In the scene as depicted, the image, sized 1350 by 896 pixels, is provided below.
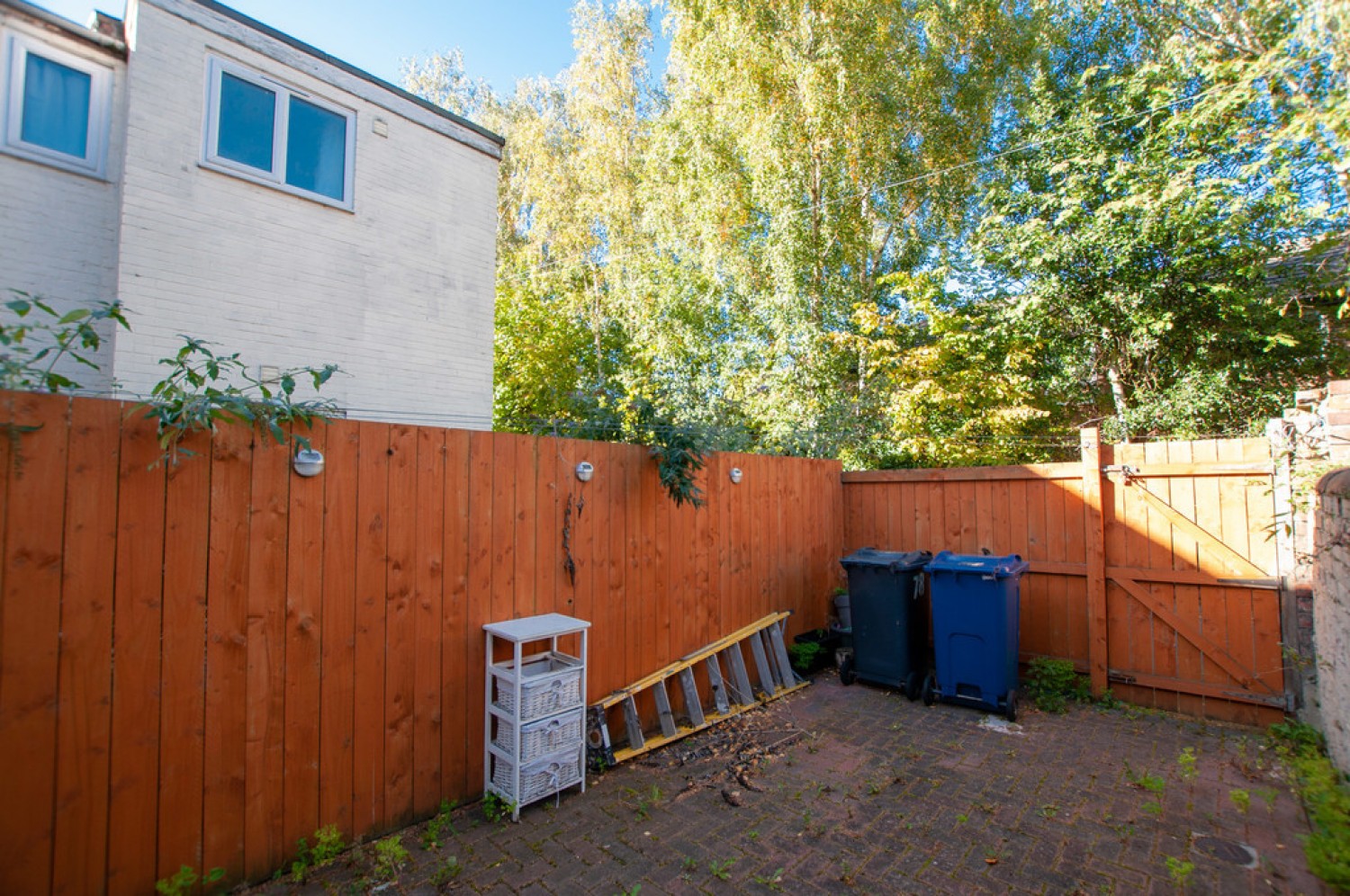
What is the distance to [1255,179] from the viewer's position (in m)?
8.07

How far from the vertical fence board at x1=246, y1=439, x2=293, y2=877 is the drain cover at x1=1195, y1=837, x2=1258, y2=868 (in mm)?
3997

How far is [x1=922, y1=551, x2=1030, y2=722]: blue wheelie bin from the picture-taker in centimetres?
462

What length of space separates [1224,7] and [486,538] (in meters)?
10.8

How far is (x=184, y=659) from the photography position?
2.34 meters

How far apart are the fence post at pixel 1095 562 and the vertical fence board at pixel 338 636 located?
5191mm

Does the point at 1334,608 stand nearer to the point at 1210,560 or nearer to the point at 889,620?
the point at 1210,560

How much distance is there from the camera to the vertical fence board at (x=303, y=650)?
8.56 feet

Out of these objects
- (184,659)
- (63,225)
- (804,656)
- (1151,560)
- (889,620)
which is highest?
(63,225)

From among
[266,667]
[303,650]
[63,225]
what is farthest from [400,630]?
[63,225]

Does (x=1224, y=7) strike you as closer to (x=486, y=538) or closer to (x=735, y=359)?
(x=735, y=359)

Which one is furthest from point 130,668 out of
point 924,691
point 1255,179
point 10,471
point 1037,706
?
point 1255,179

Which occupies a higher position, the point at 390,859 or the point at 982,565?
the point at 982,565

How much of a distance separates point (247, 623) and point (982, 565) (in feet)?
15.2

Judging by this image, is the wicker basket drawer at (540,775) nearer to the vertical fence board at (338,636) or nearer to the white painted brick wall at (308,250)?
the vertical fence board at (338,636)
